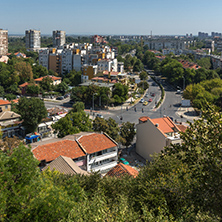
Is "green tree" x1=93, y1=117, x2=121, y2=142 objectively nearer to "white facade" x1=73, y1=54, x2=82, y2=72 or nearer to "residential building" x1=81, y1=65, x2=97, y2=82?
"residential building" x1=81, y1=65, x2=97, y2=82

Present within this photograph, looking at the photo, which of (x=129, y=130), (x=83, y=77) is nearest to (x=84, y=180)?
(x=129, y=130)

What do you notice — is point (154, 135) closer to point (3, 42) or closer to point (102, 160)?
point (102, 160)

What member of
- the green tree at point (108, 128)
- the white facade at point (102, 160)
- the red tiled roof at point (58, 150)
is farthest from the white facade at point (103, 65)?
the red tiled roof at point (58, 150)

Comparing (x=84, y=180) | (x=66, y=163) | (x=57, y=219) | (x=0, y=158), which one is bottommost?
(x=66, y=163)

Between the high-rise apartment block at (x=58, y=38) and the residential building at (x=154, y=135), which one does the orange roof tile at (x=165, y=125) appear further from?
the high-rise apartment block at (x=58, y=38)

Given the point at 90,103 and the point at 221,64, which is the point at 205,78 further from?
the point at 90,103

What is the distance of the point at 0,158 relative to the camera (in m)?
6.92

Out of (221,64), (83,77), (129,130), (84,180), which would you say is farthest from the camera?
→ (221,64)

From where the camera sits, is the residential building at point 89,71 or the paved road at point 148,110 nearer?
the paved road at point 148,110

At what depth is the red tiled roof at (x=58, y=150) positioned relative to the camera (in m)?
16.5

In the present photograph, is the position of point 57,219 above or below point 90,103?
above

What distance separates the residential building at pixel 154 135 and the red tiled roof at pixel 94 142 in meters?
3.61

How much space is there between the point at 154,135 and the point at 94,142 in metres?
4.96

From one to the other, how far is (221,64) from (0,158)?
62.9m
